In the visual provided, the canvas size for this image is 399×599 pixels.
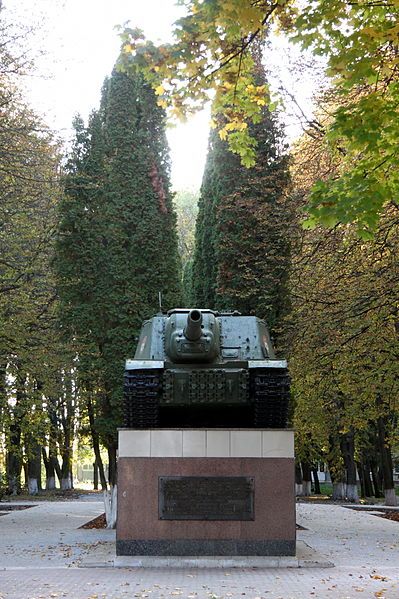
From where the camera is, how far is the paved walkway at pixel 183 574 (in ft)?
27.6

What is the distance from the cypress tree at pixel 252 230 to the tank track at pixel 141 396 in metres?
8.47

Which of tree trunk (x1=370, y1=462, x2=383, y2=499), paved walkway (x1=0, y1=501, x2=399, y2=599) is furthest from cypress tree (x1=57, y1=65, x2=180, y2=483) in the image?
tree trunk (x1=370, y1=462, x2=383, y2=499)

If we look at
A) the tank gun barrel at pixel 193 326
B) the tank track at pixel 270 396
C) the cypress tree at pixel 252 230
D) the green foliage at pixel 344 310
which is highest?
the cypress tree at pixel 252 230

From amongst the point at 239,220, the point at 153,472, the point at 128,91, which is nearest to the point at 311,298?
the point at 239,220

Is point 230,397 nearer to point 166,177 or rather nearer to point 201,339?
point 201,339

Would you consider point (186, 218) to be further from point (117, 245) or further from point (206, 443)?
point (206, 443)

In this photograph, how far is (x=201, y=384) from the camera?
38.4 feet

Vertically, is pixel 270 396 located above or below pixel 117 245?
below

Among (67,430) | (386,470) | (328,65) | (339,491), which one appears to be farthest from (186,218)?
(328,65)

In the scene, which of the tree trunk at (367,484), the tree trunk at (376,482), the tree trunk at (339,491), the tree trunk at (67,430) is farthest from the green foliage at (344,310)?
the tree trunk at (367,484)

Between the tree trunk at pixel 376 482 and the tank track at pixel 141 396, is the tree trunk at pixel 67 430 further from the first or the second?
the tree trunk at pixel 376 482

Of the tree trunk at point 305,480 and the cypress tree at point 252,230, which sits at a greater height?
the cypress tree at point 252,230

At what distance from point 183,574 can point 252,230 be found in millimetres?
11888

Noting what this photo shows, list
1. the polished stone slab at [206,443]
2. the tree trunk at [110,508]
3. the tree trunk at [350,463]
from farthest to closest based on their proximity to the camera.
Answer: the tree trunk at [350,463], the tree trunk at [110,508], the polished stone slab at [206,443]
